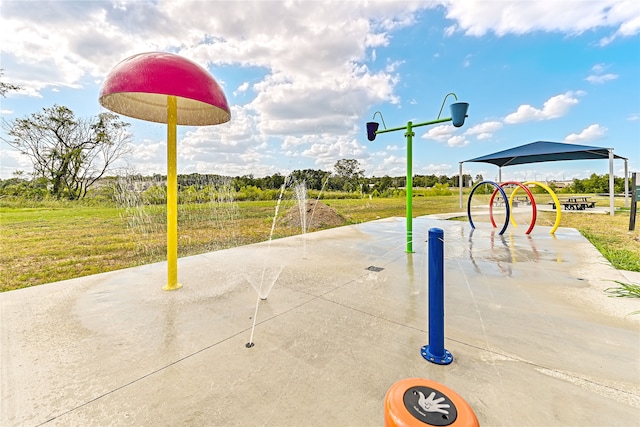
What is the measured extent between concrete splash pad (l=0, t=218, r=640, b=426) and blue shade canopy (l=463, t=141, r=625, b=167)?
8.96 metres

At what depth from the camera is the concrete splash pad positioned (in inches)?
55.9

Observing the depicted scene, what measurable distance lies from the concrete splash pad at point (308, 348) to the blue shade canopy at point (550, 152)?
8.96 metres

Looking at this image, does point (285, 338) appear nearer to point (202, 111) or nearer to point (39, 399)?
point (39, 399)

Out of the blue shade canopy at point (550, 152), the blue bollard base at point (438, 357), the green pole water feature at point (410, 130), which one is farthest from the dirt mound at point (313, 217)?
the blue shade canopy at point (550, 152)

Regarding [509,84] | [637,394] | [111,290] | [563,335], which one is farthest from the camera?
[509,84]

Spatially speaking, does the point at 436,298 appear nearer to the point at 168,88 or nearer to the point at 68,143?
the point at 168,88

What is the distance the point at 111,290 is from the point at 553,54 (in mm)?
13557

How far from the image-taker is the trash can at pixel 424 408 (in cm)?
105

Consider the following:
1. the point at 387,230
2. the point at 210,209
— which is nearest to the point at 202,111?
the point at 387,230

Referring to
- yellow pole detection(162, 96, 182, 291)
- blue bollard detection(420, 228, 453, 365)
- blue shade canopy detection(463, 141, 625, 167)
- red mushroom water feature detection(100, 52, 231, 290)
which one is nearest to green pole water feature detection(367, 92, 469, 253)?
red mushroom water feature detection(100, 52, 231, 290)

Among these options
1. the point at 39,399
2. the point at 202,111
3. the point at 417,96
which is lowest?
the point at 39,399

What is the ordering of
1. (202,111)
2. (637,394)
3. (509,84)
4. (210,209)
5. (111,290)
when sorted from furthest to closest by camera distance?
(210,209) < (509,84) < (202,111) < (111,290) < (637,394)

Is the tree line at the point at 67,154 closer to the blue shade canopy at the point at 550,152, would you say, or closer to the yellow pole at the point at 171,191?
the blue shade canopy at the point at 550,152

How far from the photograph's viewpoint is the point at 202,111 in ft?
13.0
